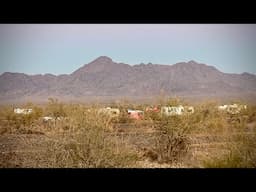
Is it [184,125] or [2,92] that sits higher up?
[2,92]

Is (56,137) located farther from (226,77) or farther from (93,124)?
(226,77)

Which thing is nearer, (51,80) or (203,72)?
(51,80)

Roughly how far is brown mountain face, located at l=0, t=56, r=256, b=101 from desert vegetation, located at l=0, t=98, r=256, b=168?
825cm

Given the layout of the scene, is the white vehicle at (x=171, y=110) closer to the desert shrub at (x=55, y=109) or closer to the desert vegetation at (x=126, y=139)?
the desert vegetation at (x=126, y=139)

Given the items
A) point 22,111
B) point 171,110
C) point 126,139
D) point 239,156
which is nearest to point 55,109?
point 126,139

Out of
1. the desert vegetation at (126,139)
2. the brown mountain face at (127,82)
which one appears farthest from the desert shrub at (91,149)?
the brown mountain face at (127,82)

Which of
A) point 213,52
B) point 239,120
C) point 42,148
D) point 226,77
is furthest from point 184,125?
point 226,77

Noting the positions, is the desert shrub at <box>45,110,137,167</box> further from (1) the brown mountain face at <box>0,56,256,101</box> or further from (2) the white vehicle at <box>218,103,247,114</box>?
(1) the brown mountain face at <box>0,56,256,101</box>

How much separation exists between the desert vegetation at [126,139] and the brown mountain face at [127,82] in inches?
325

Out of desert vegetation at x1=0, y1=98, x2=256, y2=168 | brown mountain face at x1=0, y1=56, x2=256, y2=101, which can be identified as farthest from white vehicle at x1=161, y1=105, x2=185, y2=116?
brown mountain face at x1=0, y1=56, x2=256, y2=101

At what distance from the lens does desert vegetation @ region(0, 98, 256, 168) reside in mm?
7492

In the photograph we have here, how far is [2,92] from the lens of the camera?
21500 millimetres
